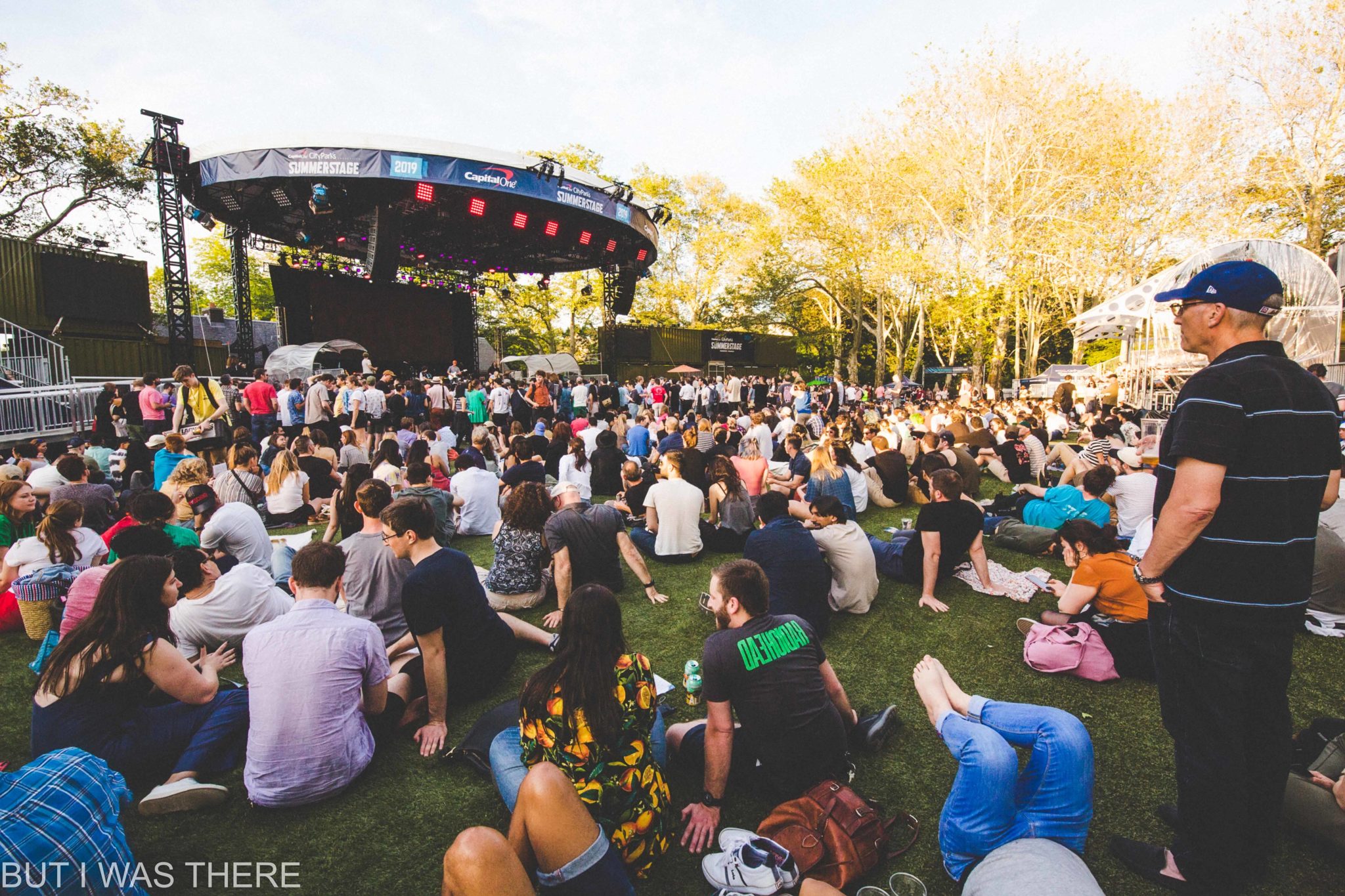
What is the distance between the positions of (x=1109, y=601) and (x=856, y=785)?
216 centimetres

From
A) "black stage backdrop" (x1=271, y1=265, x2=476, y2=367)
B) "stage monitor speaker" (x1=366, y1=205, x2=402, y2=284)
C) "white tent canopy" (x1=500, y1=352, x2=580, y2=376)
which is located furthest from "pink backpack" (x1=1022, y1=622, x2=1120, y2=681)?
"white tent canopy" (x1=500, y1=352, x2=580, y2=376)

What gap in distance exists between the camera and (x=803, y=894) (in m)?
1.75

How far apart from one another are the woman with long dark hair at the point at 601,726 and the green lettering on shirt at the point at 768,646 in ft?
1.28

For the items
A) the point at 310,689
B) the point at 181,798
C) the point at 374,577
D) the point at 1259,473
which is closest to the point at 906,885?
the point at 1259,473

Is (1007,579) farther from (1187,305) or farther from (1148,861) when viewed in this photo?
(1187,305)

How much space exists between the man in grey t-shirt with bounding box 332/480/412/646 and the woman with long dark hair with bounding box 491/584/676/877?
192cm

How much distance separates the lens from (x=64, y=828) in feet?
5.31

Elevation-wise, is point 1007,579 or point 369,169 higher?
point 369,169

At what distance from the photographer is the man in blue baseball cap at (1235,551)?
1760 mm

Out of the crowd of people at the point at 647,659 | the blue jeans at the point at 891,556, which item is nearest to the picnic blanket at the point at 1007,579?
the crowd of people at the point at 647,659

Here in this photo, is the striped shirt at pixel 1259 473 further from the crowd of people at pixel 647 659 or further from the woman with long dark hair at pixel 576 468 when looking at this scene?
the woman with long dark hair at pixel 576 468

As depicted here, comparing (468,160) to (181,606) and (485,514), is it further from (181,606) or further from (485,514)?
(181,606)

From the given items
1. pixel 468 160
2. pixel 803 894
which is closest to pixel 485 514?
pixel 803 894

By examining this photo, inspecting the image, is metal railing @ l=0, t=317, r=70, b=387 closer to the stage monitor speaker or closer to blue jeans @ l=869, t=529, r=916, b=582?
the stage monitor speaker
